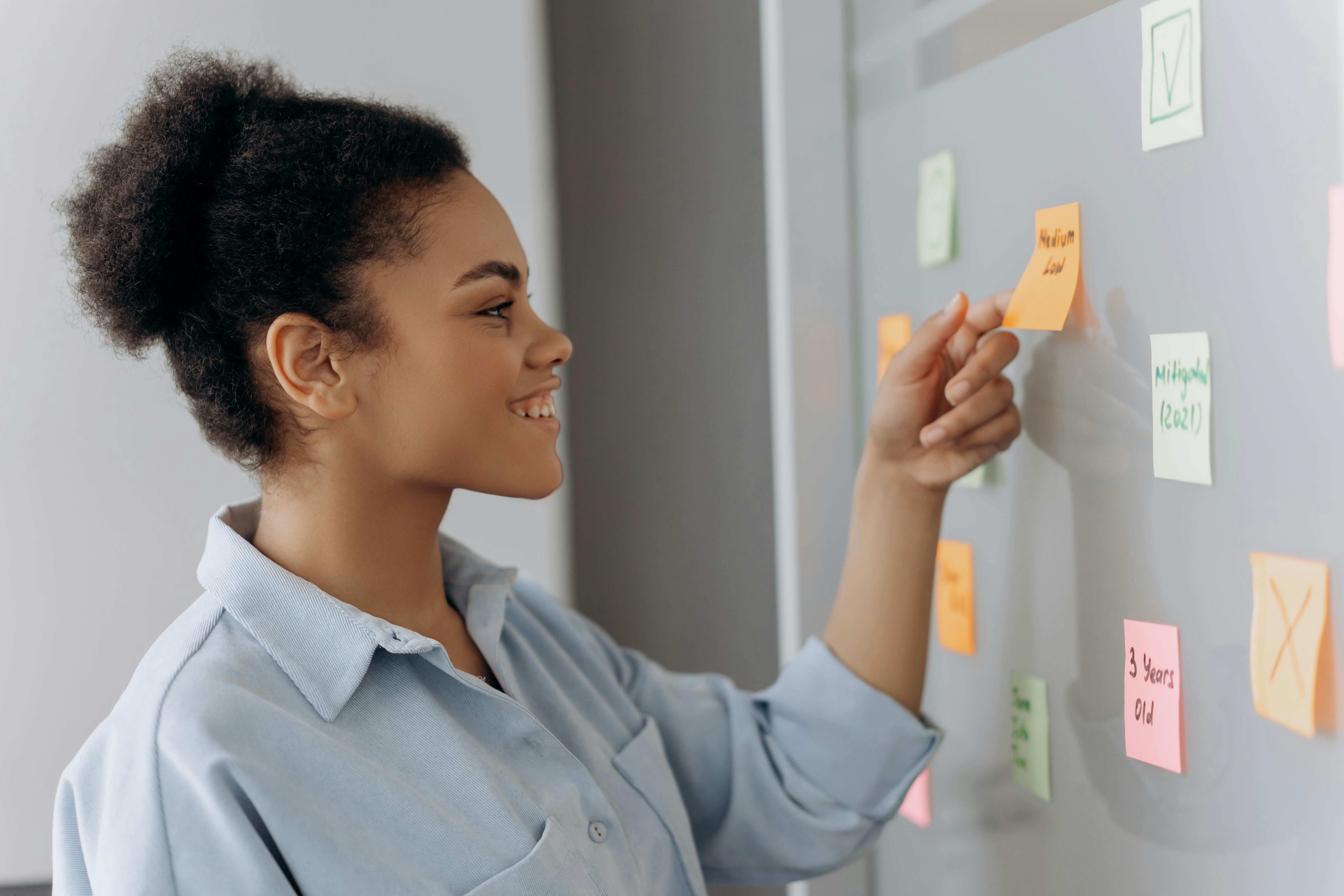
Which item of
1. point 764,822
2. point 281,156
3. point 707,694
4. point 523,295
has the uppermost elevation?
point 281,156

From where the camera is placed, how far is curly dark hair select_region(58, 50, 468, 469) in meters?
0.74

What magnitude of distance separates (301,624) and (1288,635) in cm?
65

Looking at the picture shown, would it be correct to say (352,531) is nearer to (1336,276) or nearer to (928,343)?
(928,343)

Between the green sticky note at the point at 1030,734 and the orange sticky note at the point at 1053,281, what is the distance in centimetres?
31

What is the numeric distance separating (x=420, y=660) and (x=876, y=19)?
0.76 meters

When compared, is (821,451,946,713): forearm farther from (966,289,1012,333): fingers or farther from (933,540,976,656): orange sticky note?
(966,289,1012,333): fingers

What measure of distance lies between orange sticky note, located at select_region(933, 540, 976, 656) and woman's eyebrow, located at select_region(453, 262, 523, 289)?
1.58 feet

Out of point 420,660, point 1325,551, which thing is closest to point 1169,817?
point 1325,551

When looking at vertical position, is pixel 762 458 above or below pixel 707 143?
below

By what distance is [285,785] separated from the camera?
627 millimetres

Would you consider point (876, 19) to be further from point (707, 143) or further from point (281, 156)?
point (281, 156)

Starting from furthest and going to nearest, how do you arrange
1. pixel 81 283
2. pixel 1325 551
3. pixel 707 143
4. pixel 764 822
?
pixel 707 143
pixel 764 822
pixel 81 283
pixel 1325 551

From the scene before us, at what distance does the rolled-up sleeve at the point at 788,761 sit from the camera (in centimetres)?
92

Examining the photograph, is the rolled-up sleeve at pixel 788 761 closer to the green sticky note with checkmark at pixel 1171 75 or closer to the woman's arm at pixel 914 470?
the woman's arm at pixel 914 470
